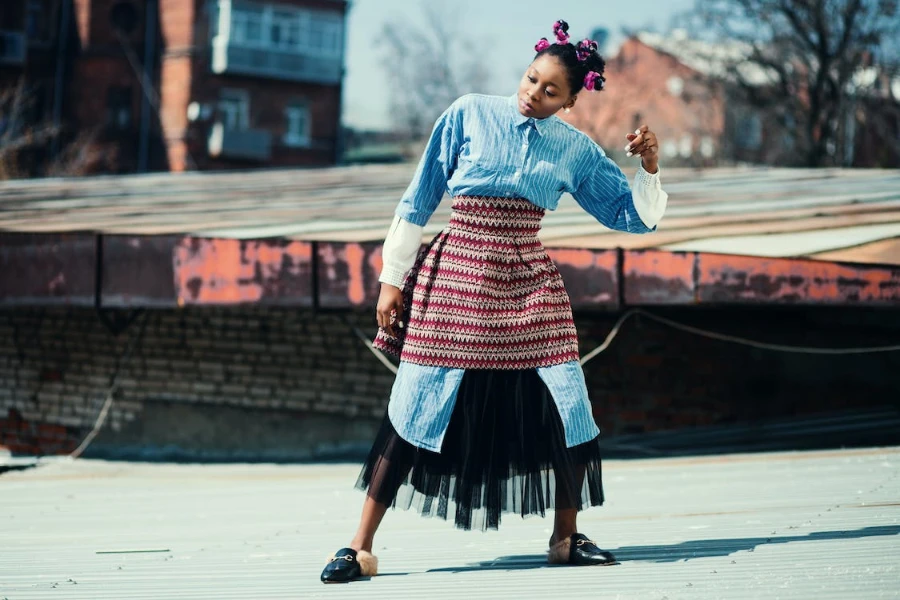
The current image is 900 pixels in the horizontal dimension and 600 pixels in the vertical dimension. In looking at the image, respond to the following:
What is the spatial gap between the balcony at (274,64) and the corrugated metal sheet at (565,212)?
24.5 m

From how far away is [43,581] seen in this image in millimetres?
3285

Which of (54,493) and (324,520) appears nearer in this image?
(324,520)

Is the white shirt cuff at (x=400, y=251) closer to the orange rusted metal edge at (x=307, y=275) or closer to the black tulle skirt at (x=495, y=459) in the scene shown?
the black tulle skirt at (x=495, y=459)

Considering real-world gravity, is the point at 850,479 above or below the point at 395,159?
below

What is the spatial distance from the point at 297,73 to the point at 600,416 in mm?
30153

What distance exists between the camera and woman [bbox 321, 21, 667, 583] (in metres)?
3.28

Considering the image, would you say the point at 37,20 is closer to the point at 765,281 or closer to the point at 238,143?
the point at 238,143

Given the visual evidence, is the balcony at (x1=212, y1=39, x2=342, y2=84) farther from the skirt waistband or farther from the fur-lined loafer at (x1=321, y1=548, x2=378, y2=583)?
the fur-lined loafer at (x1=321, y1=548, x2=378, y2=583)

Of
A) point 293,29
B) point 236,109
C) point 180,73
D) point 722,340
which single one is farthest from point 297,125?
point 722,340

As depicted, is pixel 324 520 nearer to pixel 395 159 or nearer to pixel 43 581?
pixel 43 581

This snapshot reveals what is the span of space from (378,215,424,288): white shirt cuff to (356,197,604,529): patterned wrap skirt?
5cm

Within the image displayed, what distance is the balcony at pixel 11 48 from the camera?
1341 inches

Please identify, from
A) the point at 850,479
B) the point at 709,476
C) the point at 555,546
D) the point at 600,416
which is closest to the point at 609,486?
the point at 709,476

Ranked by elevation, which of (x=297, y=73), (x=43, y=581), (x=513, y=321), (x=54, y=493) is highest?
(x=297, y=73)
